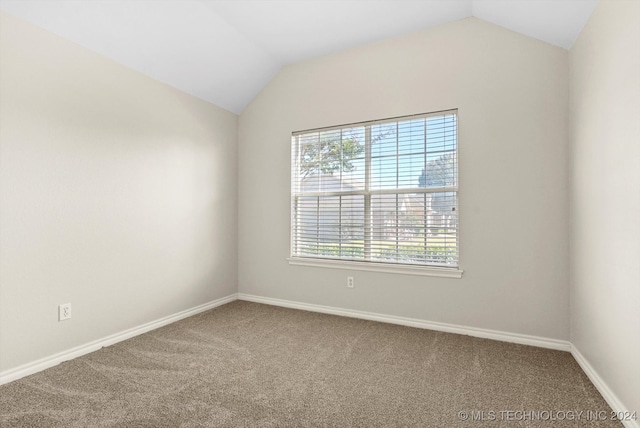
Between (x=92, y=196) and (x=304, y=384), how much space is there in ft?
7.19

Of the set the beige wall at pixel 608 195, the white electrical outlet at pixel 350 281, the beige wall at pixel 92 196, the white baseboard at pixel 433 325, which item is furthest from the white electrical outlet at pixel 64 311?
the beige wall at pixel 608 195

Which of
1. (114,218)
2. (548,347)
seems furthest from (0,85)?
(548,347)

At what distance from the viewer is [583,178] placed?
7.31 ft

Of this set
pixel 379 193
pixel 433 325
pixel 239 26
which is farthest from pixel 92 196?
pixel 433 325

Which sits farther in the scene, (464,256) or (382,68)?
(382,68)

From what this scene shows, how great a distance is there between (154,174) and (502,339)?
11.6 ft

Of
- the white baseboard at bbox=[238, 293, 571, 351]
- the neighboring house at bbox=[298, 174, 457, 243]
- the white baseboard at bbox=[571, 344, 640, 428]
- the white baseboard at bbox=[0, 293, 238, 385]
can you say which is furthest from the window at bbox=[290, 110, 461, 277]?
the white baseboard at bbox=[0, 293, 238, 385]

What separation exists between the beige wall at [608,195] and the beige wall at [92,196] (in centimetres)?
347

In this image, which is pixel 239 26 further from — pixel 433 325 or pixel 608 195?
pixel 433 325

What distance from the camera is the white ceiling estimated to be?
227 cm

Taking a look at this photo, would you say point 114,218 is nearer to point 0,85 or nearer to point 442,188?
point 0,85

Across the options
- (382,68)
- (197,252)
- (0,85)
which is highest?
(382,68)

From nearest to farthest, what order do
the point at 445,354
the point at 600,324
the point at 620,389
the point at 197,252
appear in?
the point at 620,389 → the point at 600,324 → the point at 445,354 → the point at 197,252

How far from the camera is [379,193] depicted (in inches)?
130
